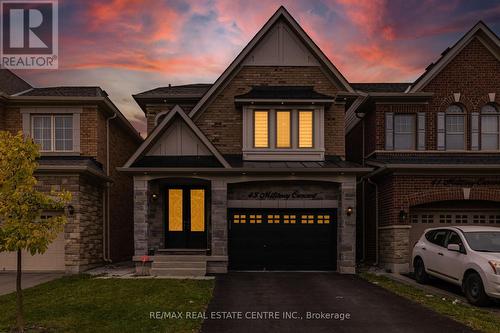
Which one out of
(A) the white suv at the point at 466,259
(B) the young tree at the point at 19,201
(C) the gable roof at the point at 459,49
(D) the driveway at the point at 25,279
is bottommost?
(D) the driveway at the point at 25,279

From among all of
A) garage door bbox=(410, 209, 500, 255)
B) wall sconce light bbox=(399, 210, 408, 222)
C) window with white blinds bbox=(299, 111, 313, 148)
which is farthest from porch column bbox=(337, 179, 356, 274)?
garage door bbox=(410, 209, 500, 255)

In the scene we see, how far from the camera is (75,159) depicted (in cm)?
1666

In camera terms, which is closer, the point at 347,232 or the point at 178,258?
the point at 178,258

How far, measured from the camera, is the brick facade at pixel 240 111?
17516 millimetres

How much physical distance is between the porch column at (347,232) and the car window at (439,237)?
3278 millimetres

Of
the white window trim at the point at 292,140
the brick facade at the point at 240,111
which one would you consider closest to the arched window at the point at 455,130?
the brick facade at the point at 240,111

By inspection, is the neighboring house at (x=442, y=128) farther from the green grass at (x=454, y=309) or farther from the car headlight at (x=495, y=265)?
the car headlight at (x=495, y=265)

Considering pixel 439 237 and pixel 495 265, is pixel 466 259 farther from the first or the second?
pixel 439 237

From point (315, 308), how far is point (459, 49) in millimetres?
13423

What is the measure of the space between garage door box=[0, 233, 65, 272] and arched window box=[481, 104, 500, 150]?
17.8 m

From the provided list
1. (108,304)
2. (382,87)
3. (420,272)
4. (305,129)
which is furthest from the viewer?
(382,87)

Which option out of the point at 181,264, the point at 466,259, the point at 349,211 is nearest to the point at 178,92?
the point at 181,264

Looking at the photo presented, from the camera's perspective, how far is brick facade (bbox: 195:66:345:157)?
17.5 metres

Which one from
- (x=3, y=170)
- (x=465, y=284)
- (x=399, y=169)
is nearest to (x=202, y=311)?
(x=3, y=170)
